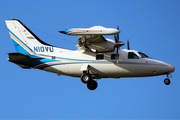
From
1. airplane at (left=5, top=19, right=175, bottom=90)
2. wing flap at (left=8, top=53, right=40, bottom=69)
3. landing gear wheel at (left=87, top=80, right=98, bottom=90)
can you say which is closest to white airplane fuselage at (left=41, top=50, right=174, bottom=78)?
airplane at (left=5, top=19, right=175, bottom=90)

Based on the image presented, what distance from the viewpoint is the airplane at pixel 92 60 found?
32281 millimetres

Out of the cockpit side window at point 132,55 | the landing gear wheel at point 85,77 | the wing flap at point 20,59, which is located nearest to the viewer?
the landing gear wheel at point 85,77

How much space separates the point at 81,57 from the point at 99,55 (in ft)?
4.57

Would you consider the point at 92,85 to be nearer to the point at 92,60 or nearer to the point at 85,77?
the point at 85,77

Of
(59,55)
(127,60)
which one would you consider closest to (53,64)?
(59,55)

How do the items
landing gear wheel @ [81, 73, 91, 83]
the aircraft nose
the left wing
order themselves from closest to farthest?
the left wing
landing gear wheel @ [81, 73, 91, 83]
the aircraft nose

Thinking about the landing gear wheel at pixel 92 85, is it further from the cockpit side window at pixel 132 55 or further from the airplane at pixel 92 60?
the cockpit side window at pixel 132 55

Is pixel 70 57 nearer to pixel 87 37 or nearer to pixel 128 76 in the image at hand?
pixel 87 37

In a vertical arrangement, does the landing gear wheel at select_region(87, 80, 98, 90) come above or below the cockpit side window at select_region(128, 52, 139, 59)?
below

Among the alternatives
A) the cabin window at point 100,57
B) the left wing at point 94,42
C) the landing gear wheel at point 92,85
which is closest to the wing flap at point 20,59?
the left wing at point 94,42

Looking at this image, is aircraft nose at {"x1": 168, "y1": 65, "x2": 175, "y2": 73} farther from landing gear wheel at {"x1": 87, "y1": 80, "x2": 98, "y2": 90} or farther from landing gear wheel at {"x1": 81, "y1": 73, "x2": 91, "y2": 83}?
landing gear wheel at {"x1": 81, "y1": 73, "x2": 91, "y2": 83}

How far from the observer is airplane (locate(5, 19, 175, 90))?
106 ft

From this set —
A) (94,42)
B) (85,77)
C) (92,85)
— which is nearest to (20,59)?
(85,77)

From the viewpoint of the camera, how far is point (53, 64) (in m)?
33.2
